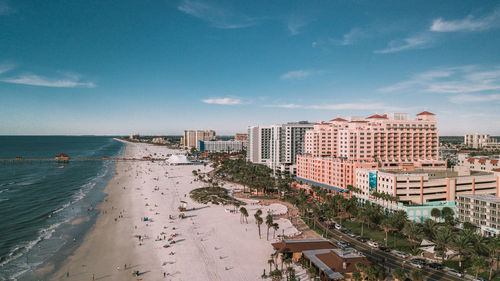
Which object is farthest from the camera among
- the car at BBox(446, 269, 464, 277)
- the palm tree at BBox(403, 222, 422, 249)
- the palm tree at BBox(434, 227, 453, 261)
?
the palm tree at BBox(403, 222, 422, 249)

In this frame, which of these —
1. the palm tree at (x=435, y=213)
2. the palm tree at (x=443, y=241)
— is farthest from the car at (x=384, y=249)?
the palm tree at (x=435, y=213)

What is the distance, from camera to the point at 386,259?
48188mm

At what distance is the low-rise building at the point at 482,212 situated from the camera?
56216 millimetres

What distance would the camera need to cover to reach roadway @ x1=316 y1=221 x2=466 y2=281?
41.9m

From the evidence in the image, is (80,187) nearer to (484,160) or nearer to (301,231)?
(301,231)

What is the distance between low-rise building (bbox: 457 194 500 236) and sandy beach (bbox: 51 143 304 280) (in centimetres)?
3760

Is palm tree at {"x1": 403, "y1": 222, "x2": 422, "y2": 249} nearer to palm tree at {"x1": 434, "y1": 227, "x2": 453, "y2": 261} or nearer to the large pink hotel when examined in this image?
palm tree at {"x1": 434, "y1": 227, "x2": 453, "y2": 261}

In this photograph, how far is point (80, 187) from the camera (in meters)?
111

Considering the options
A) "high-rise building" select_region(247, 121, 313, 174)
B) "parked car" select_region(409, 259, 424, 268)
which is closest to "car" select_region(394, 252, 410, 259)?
"parked car" select_region(409, 259, 424, 268)

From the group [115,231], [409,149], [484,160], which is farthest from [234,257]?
[484,160]

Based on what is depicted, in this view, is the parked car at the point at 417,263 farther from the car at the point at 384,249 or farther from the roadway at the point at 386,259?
the car at the point at 384,249

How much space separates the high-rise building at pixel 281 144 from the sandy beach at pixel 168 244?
62180mm

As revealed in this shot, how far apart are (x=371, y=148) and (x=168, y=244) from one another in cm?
7571

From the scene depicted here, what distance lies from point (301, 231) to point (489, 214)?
37.1 metres
